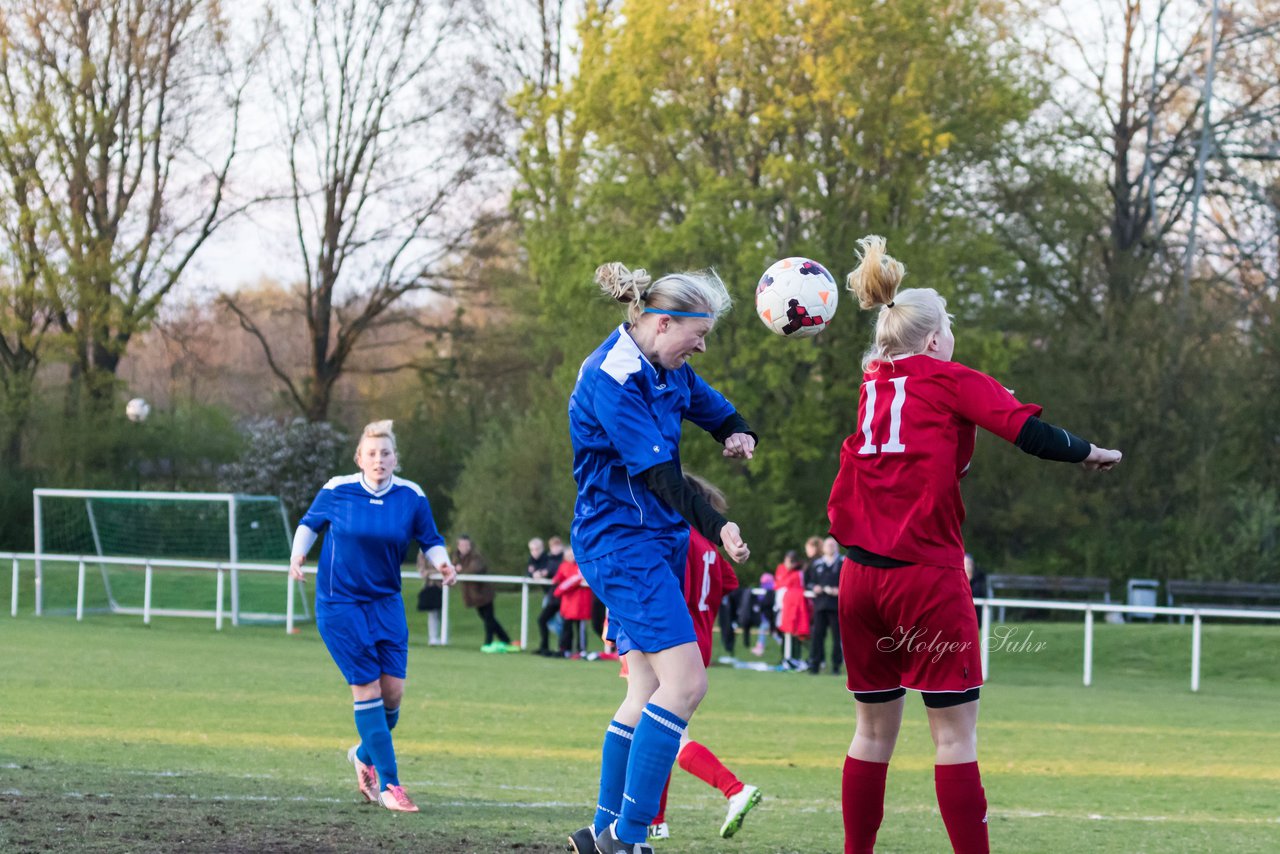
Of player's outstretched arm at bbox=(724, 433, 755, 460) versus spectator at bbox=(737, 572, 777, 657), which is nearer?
player's outstretched arm at bbox=(724, 433, 755, 460)

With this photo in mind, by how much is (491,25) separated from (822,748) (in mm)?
30173

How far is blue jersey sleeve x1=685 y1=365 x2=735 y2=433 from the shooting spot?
5539 millimetres

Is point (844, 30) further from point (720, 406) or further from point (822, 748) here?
point (720, 406)

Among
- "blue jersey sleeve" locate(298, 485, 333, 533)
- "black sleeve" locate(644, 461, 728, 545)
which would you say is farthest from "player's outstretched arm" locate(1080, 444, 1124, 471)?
"blue jersey sleeve" locate(298, 485, 333, 533)

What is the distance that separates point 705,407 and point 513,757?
4712mm

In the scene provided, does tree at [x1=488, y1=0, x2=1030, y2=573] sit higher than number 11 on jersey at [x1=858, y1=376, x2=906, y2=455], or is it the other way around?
tree at [x1=488, y1=0, x2=1030, y2=573]

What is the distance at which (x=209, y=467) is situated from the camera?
40.1 m

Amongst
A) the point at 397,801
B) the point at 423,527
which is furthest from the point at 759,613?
the point at 397,801

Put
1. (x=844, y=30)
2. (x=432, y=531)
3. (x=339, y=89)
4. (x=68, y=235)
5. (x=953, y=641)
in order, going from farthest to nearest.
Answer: (x=339, y=89), (x=68, y=235), (x=844, y=30), (x=432, y=531), (x=953, y=641)

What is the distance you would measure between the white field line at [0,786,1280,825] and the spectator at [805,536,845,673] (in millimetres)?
11142

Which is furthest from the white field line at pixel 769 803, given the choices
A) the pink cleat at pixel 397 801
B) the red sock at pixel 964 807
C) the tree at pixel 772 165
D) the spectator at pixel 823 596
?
the tree at pixel 772 165

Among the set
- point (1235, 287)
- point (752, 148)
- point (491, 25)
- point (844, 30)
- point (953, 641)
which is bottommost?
point (953, 641)

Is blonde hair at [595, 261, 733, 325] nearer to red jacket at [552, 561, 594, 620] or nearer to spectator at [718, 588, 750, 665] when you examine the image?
red jacket at [552, 561, 594, 620]

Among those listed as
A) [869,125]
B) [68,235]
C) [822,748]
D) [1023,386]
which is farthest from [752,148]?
[822,748]
